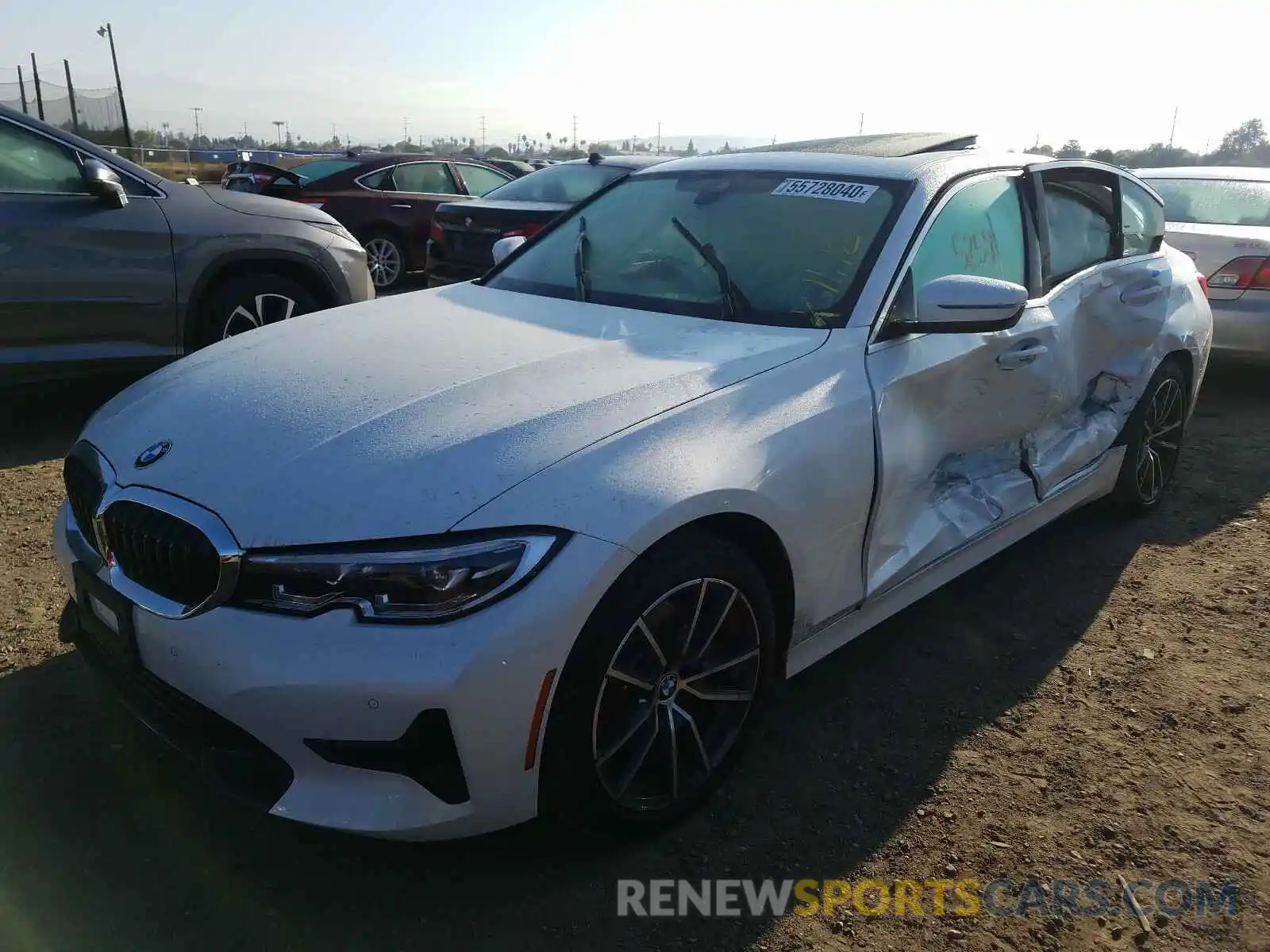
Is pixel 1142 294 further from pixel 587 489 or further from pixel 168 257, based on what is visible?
pixel 168 257

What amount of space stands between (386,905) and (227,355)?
5.14 ft

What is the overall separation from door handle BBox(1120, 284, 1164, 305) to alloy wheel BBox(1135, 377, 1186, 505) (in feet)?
1.22

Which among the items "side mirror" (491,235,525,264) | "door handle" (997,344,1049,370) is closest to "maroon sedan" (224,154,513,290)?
"side mirror" (491,235,525,264)

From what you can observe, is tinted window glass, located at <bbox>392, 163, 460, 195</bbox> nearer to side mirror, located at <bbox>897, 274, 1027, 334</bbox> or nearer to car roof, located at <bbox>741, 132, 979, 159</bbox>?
car roof, located at <bbox>741, 132, 979, 159</bbox>

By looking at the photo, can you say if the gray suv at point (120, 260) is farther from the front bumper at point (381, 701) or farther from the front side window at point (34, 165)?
the front bumper at point (381, 701)

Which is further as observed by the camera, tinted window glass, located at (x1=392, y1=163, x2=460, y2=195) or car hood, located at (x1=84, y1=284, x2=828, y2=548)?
tinted window glass, located at (x1=392, y1=163, x2=460, y2=195)

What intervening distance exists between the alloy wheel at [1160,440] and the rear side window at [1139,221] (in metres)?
0.59

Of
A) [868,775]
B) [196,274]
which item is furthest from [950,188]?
[196,274]

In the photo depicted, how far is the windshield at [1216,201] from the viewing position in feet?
22.7

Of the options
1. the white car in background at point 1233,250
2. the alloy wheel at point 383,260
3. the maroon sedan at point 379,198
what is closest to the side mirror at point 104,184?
the maroon sedan at point 379,198

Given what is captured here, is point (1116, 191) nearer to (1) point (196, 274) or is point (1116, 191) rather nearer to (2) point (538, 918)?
(2) point (538, 918)

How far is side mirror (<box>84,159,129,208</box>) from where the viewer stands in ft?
15.8

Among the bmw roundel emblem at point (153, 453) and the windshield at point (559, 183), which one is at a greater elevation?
the windshield at point (559, 183)

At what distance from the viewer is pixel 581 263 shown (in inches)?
134
